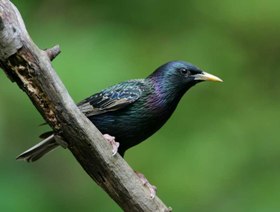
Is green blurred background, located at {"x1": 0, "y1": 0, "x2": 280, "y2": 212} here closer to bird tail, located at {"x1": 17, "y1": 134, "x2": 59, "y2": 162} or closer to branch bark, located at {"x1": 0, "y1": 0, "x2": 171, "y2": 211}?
bird tail, located at {"x1": 17, "y1": 134, "x2": 59, "y2": 162}

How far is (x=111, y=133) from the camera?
450cm

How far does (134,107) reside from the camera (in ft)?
14.9

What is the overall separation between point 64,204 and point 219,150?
1.20 meters

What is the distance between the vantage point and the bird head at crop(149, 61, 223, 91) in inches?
184

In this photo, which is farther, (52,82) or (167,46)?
(167,46)

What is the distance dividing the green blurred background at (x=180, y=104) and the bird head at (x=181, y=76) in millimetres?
720

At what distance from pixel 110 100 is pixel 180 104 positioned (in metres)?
1.39

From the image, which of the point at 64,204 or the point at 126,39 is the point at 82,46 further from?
the point at 64,204

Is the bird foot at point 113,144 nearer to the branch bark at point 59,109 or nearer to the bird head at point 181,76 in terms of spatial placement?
the branch bark at point 59,109

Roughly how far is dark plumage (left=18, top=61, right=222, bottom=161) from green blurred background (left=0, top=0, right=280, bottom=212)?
67 centimetres

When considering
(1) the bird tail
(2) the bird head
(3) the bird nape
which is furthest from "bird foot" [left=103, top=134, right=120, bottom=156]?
(2) the bird head

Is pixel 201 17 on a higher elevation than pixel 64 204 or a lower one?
higher

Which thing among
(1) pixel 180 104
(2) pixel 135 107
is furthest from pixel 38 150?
(1) pixel 180 104

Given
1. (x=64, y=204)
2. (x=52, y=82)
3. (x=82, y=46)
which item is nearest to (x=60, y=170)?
(x=64, y=204)
